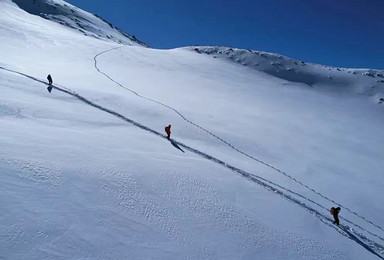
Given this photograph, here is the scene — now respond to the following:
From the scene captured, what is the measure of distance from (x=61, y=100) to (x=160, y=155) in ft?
28.2

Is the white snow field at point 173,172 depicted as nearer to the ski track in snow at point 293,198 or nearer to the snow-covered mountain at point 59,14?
the ski track in snow at point 293,198

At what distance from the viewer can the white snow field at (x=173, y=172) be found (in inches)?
303

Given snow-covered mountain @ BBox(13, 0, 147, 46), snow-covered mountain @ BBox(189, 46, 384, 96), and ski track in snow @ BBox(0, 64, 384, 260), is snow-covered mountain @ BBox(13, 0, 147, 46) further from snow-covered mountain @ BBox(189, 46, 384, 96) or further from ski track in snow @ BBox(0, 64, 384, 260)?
ski track in snow @ BBox(0, 64, 384, 260)

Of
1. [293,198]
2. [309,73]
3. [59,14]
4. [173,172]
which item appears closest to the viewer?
[173,172]

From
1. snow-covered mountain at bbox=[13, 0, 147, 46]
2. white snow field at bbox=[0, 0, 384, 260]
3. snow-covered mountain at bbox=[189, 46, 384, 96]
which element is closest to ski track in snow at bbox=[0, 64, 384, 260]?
white snow field at bbox=[0, 0, 384, 260]

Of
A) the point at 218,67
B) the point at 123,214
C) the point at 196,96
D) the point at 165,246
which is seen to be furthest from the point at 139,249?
the point at 218,67

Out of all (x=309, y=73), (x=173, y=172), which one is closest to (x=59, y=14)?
(x=309, y=73)

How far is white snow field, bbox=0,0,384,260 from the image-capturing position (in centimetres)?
771

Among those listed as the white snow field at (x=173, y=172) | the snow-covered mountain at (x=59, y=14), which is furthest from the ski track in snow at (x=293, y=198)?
the snow-covered mountain at (x=59, y=14)

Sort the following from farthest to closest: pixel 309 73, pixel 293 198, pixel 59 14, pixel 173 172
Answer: pixel 59 14 < pixel 309 73 < pixel 293 198 < pixel 173 172

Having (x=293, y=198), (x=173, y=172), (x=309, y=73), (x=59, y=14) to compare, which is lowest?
(x=173, y=172)

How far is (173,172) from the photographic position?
1165 cm

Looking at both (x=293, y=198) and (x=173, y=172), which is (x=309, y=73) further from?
(x=173, y=172)

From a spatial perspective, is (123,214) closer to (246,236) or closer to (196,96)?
(246,236)
